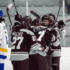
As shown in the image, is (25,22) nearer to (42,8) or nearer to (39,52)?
(39,52)

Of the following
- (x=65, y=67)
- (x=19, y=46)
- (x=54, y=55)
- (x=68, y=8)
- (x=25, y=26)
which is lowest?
(x=65, y=67)

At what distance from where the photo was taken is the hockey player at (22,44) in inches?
58.6

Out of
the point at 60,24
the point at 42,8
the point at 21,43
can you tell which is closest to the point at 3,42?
the point at 21,43

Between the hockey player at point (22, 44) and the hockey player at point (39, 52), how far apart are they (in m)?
0.06

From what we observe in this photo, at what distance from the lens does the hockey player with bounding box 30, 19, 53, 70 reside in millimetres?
1507

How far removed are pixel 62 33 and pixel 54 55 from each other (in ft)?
1.04

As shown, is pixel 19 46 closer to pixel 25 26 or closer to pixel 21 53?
pixel 21 53

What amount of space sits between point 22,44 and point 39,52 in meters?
0.19

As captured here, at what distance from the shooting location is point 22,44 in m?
1.49

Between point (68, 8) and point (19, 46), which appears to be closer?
point (19, 46)

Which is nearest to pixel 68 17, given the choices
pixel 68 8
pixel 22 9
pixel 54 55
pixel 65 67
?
pixel 68 8

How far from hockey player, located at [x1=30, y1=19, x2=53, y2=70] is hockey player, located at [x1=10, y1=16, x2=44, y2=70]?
6 cm

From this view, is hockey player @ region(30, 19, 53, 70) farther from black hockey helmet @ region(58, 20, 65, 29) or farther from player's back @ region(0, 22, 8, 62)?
player's back @ region(0, 22, 8, 62)

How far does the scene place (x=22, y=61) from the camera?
149 centimetres
